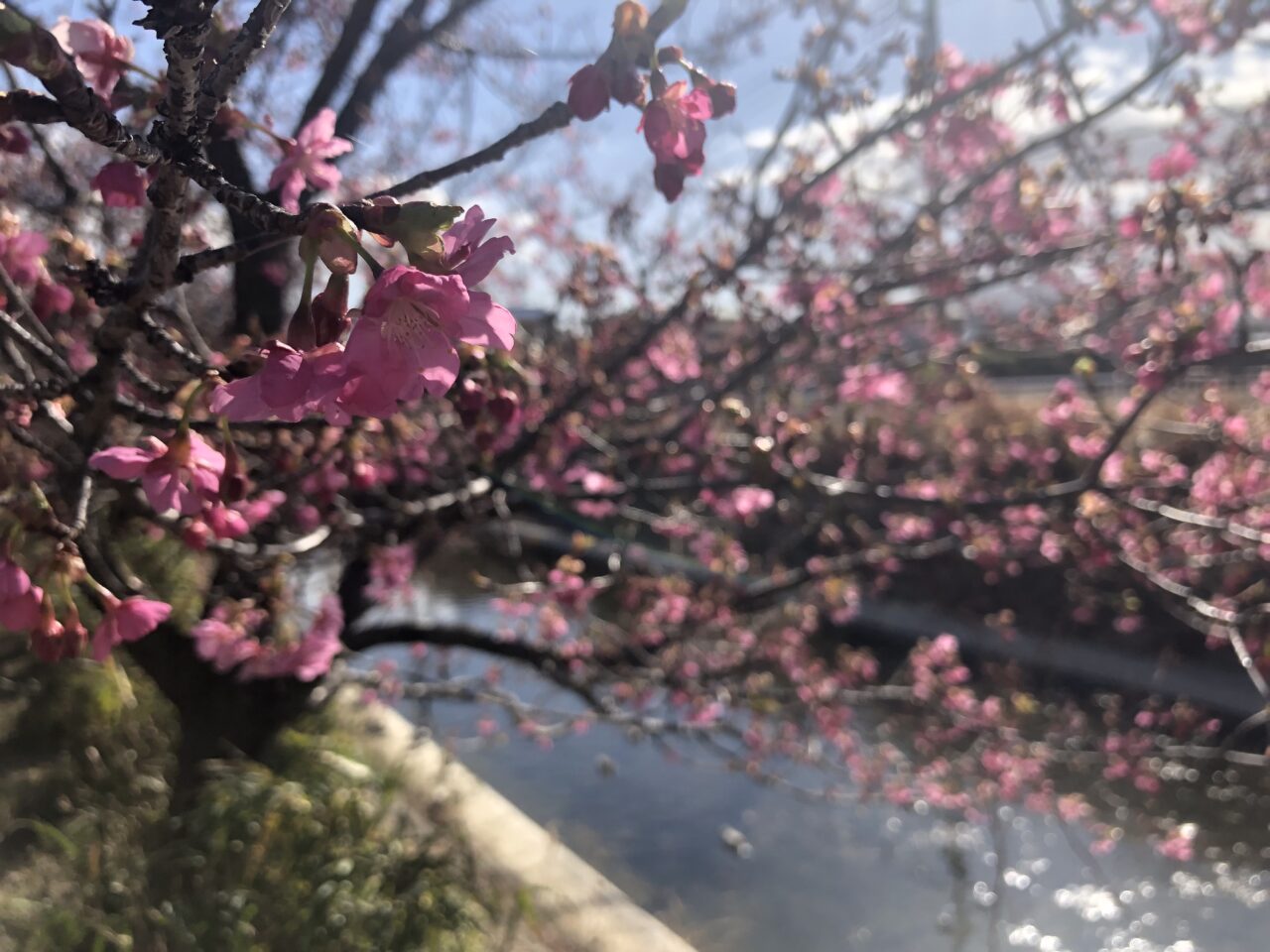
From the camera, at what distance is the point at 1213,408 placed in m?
4.12

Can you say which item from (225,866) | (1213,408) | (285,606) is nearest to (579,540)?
(285,606)

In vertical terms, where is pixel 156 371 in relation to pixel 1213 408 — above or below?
below

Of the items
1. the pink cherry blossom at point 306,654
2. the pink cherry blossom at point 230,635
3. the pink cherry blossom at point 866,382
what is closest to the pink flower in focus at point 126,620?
the pink cherry blossom at point 230,635

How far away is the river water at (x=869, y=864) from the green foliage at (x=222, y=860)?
1.02 m

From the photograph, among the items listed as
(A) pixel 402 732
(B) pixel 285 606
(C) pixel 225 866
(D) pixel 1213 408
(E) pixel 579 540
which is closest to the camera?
(B) pixel 285 606

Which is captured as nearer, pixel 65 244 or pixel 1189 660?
pixel 65 244

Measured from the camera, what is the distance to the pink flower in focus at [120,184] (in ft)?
3.10

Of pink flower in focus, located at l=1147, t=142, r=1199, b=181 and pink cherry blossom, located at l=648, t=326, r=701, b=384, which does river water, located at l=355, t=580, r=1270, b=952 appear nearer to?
pink cherry blossom, located at l=648, t=326, r=701, b=384

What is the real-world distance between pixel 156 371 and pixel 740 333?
9.13 ft

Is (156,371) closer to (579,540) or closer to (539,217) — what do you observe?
(579,540)

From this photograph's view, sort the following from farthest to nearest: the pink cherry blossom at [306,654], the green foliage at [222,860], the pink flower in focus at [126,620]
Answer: the green foliage at [222,860], the pink cherry blossom at [306,654], the pink flower in focus at [126,620]

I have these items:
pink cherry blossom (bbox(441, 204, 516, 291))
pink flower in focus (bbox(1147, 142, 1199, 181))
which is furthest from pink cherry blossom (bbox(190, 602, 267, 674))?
pink flower in focus (bbox(1147, 142, 1199, 181))

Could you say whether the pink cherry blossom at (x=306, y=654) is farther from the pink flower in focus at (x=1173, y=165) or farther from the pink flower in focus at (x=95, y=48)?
the pink flower in focus at (x=1173, y=165)

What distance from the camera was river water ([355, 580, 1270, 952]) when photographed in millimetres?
4738
